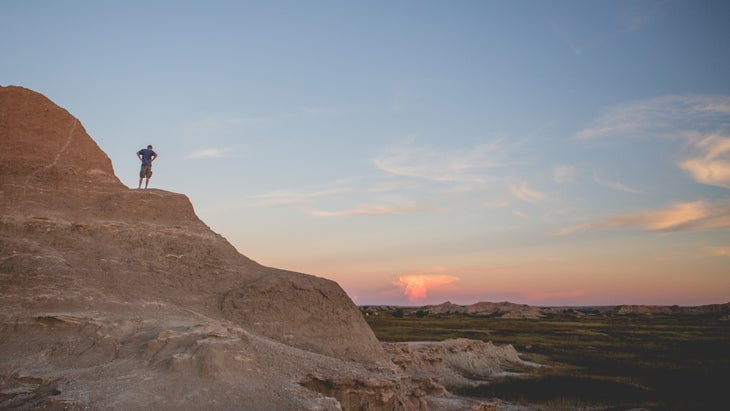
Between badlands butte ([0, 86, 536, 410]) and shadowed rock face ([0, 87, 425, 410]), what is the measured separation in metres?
0.04

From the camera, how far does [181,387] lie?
382 inches

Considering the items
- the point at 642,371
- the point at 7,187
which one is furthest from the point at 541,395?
the point at 7,187

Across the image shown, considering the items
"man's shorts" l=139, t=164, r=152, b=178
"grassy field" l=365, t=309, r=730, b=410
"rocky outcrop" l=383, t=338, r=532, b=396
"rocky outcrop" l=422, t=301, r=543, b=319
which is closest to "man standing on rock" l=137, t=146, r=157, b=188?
"man's shorts" l=139, t=164, r=152, b=178

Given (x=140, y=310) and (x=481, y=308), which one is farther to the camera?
(x=481, y=308)

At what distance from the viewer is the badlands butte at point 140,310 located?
10078mm

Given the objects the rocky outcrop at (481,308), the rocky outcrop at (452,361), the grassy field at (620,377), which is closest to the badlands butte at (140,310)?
the rocky outcrop at (452,361)

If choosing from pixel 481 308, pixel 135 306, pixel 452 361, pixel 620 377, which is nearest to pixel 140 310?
pixel 135 306

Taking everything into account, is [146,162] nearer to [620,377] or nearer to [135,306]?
[135,306]

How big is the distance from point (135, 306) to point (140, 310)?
20 cm

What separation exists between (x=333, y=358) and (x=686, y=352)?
39088 millimetres

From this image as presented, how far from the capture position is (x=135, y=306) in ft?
43.6

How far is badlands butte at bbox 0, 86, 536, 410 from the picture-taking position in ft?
33.1

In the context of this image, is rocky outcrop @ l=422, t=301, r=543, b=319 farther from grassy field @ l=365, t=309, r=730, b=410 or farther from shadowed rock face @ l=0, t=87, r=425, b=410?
shadowed rock face @ l=0, t=87, r=425, b=410

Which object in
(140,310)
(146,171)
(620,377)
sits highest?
(146,171)
